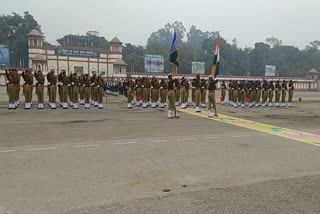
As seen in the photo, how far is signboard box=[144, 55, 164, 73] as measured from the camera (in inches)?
2498

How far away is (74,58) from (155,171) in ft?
174

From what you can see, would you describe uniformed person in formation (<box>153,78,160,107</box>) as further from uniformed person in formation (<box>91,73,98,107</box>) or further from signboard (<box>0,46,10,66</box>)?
signboard (<box>0,46,10,66</box>)

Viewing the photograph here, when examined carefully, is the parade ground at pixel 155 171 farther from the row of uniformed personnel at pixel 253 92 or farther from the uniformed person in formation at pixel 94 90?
the row of uniformed personnel at pixel 253 92

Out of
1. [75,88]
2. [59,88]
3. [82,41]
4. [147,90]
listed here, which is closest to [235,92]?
[147,90]

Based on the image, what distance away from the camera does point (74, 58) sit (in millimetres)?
56344

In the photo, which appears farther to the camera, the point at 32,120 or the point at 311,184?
the point at 32,120

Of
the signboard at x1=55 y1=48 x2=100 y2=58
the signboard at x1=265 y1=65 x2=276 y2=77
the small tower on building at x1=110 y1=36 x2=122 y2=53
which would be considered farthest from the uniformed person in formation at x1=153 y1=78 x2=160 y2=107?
the signboard at x1=265 y1=65 x2=276 y2=77

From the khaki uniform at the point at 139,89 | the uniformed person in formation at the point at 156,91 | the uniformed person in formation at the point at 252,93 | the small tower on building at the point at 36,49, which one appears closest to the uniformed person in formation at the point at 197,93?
the uniformed person in formation at the point at 156,91

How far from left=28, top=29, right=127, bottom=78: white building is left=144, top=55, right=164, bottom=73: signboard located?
567cm

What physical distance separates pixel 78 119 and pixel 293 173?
29.2 ft

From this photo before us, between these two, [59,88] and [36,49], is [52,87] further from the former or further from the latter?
[36,49]

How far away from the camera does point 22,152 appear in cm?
722

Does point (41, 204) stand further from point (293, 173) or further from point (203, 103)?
point (203, 103)

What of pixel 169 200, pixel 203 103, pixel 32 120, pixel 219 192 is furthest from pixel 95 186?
pixel 203 103
